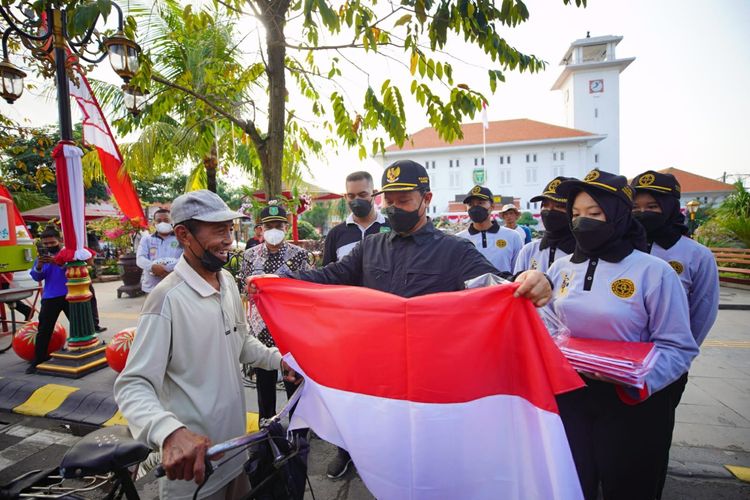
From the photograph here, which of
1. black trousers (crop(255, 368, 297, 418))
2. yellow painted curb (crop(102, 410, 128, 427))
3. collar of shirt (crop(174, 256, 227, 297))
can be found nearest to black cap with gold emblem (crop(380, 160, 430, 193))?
collar of shirt (crop(174, 256, 227, 297))

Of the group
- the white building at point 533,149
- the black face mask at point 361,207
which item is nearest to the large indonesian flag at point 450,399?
the black face mask at point 361,207

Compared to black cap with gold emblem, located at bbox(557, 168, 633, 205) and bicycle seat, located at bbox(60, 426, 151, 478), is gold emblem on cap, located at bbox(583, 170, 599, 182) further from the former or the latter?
bicycle seat, located at bbox(60, 426, 151, 478)

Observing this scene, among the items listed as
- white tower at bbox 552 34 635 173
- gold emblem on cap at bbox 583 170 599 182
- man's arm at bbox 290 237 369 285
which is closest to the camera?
gold emblem on cap at bbox 583 170 599 182

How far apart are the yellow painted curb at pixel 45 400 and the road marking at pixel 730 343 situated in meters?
10.1

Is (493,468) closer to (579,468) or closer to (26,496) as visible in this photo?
(579,468)

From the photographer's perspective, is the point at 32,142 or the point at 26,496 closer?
the point at 26,496

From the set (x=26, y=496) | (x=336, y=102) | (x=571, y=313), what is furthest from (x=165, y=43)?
(x=571, y=313)

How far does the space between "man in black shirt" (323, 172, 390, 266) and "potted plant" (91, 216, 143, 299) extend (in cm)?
738

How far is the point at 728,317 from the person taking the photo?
870 centimetres

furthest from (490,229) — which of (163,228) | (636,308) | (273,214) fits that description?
(163,228)

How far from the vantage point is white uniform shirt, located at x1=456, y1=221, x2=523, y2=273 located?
575 centimetres

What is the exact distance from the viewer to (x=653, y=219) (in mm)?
3127

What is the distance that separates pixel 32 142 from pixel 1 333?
434cm

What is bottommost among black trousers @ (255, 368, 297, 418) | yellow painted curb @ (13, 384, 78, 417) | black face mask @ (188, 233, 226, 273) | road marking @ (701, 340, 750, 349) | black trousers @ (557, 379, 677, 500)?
road marking @ (701, 340, 750, 349)
